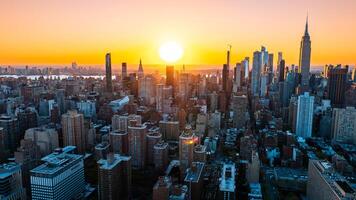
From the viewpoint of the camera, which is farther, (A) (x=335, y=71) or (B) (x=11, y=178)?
(A) (x=335, y=71)

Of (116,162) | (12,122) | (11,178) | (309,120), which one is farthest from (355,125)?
(12,122)

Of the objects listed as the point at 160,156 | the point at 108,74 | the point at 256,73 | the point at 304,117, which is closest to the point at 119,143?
the point at 160,156

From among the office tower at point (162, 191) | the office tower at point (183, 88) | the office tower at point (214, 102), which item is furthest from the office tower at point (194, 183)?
the office tower at point (183, 88)

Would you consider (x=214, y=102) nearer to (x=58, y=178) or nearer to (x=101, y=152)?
(x=101, y=152)

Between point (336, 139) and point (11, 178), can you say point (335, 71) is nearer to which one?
point (336, 139)

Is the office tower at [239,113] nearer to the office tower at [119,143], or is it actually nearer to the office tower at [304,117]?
the office tower at [304,117]

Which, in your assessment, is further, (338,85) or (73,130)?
(338,85)
